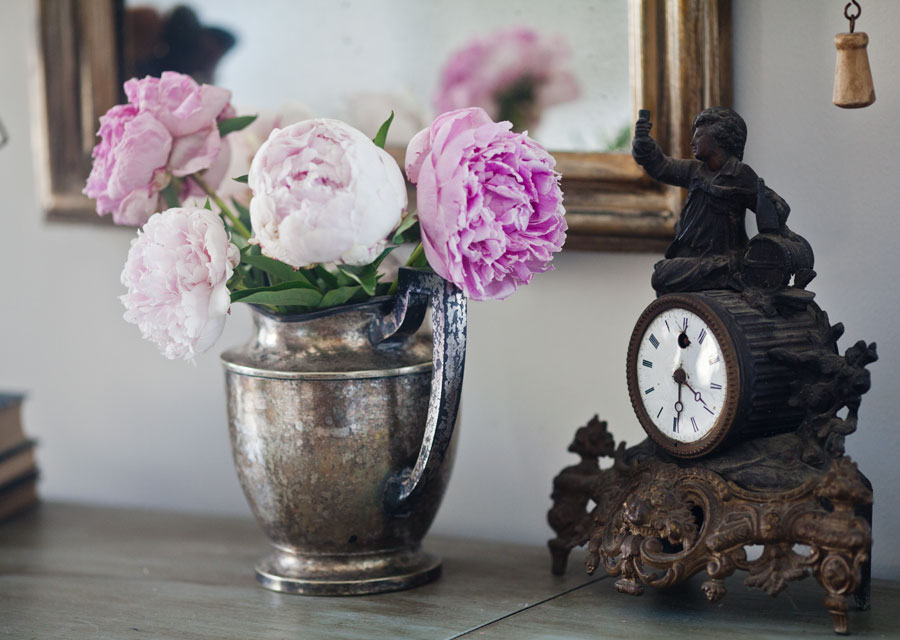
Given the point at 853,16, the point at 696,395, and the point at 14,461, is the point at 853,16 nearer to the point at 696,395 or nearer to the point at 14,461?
the point at 696,395

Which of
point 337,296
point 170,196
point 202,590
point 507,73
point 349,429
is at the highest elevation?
point 507,73

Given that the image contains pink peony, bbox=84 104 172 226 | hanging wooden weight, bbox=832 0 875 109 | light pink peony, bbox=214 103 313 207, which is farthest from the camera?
light pink peony, bbox=214 103 313 207

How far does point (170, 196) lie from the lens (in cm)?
111

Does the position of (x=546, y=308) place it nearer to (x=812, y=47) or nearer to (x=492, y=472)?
(x=492, y=472)

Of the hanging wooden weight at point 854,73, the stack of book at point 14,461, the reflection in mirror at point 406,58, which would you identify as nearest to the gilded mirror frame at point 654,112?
the reflection in mirror at point 406,58

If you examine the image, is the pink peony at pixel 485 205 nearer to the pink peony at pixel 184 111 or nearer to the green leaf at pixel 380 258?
the green leaf at pixel 380 258

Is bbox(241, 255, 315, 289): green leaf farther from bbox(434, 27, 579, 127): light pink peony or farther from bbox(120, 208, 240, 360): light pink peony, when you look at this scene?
bbox(434, 27, 579, 127): light pink peony

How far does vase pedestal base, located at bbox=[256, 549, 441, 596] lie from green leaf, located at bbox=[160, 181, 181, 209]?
1.17 feet

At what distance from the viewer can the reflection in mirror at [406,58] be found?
112 centimetres

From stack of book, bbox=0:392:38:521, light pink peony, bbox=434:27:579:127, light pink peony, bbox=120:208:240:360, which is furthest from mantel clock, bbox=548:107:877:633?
stack of book, bbox=0:392:38:521

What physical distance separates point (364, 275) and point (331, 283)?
4cm

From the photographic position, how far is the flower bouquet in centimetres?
88

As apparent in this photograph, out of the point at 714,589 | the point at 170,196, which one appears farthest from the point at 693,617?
the point at 170,196

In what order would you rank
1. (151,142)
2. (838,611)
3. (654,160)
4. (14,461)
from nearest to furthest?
(838,611)
(654,160)
(151,142)
(14,461)
